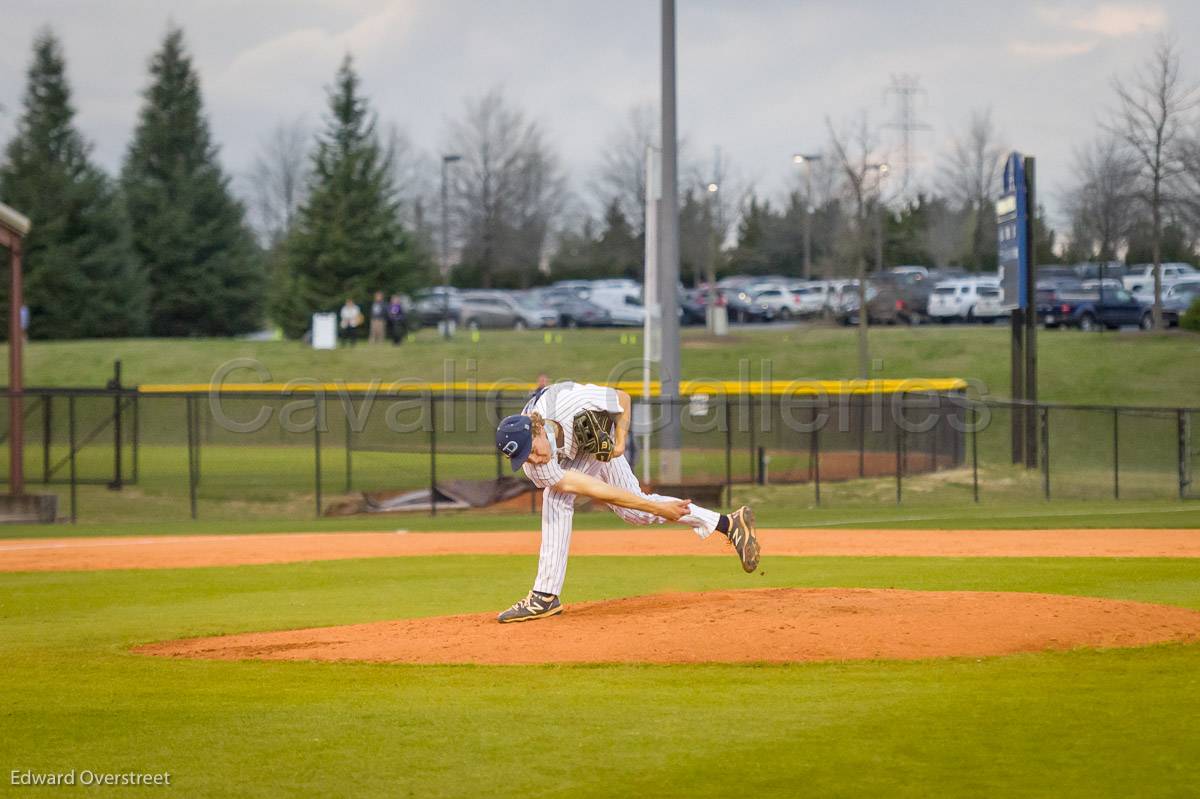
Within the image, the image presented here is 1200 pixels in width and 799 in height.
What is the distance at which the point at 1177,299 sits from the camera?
4991 cm

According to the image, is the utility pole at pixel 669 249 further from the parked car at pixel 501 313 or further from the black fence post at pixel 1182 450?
the parked car at pixel 501 313

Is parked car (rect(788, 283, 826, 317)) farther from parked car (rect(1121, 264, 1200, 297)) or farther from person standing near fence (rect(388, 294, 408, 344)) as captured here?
person standing near fence (rect(388, 294, 408, 344))

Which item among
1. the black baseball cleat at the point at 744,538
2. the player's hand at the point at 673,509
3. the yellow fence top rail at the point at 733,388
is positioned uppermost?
the yellow fence top rail at the point at 733,388

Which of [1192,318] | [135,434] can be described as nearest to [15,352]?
[135,434]

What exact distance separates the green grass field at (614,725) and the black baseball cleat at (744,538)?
73.8 inches

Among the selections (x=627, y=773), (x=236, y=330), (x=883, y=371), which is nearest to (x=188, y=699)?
(x=627, y=773)

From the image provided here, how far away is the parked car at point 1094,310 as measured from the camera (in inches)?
1962

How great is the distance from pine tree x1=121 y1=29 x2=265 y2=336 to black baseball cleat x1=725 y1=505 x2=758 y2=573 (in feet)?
203

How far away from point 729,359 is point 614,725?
41.3 metres

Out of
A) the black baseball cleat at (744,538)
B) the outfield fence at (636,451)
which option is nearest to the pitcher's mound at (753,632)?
the black baseball cleat at (744,538)

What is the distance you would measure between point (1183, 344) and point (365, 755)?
43532 millimetres

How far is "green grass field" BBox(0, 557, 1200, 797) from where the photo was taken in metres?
5.80

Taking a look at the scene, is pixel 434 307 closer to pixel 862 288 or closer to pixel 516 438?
pixel 862 288

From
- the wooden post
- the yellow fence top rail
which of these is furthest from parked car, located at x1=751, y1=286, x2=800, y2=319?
the wooden post
